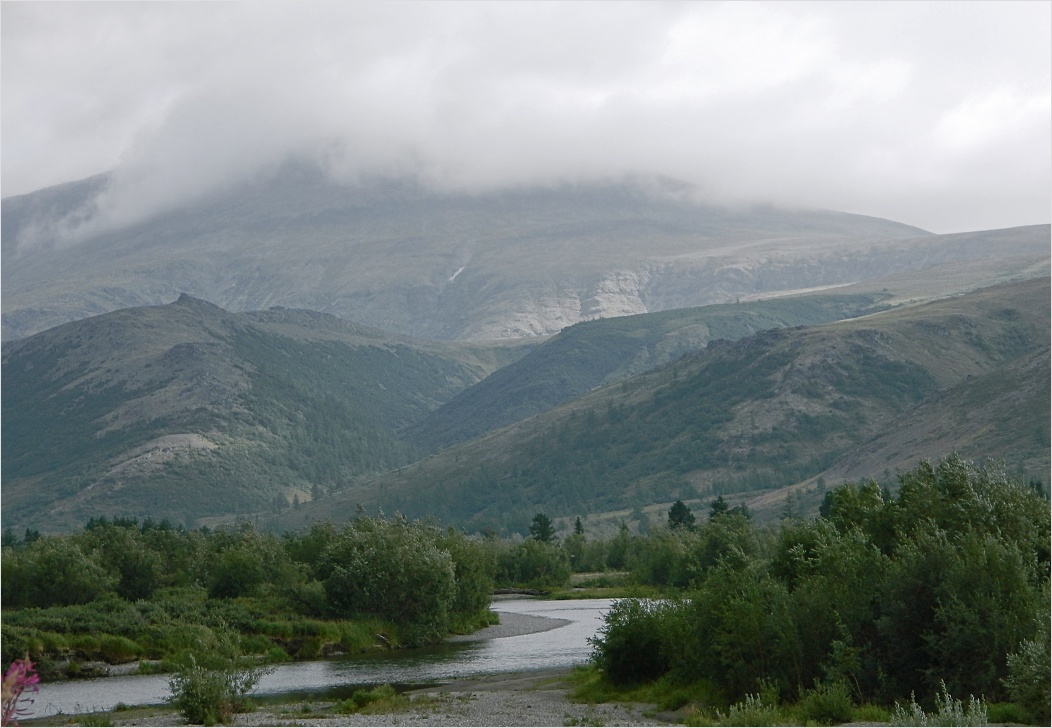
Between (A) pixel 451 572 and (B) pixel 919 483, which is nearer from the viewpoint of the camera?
(B) pixel 919 483

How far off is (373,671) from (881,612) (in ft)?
135

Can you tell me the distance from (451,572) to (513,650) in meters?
13.1

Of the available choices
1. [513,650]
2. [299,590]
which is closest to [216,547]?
[299,590]

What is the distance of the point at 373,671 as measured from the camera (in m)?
78.4

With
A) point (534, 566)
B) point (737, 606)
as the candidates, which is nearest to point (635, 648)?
point (737, 606)

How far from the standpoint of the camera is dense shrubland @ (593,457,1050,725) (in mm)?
41938

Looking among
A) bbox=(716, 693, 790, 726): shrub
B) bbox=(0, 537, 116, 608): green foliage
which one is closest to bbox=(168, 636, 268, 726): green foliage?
bbox=(716, 693, 790, 726): shrub

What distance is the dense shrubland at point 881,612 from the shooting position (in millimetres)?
41938

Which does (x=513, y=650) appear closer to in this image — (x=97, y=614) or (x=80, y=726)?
(x=97, y=614)

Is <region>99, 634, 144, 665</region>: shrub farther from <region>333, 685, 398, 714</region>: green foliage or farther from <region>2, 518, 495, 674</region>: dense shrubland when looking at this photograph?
<region>333, 685, 398, 714</region>: green foliage

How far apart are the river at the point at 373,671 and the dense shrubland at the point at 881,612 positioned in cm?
1825

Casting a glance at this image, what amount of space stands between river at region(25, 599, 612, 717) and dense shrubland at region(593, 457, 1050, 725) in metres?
18.2

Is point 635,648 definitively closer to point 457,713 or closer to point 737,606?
point 457,713

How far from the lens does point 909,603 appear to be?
44.9 meters
